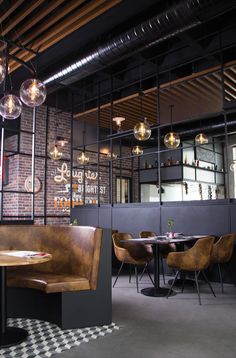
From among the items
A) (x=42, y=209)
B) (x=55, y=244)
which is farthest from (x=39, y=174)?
(x=55, y=244)

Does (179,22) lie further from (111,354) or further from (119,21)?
(111,354)

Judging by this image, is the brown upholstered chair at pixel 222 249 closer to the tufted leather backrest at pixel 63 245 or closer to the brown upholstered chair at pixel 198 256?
the brown upholstered chair at pixel 198 256

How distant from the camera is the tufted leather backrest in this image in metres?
3.54

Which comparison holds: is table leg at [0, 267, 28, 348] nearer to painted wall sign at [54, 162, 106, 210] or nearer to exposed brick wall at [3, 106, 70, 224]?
exposed brick wall at [3, 106, 70, 224]

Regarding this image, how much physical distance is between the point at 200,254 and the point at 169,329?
4.56ft

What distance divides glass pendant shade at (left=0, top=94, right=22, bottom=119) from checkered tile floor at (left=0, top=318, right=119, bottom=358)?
2.44m

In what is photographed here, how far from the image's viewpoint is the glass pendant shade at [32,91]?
3.88 m

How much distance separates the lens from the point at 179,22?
4.32 meters


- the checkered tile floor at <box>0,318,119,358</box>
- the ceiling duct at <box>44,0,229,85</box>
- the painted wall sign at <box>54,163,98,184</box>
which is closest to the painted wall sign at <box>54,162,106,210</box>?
the painted wall sign at <box>54,163,98,184</box>

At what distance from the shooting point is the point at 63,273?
3.86 m

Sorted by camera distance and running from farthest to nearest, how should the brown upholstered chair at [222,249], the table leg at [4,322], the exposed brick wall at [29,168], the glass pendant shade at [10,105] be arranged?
the exposed brick wall at [29,168] < the brown upholstered chair at [222,249] < the glass pendant shade at [10,105] < the table leg at [4,322]

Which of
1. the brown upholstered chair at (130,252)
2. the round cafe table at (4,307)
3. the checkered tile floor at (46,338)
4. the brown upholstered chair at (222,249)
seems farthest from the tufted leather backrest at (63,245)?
the brown upholstered chair at (222,249)

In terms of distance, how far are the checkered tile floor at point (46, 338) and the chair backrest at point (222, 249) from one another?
217 cm

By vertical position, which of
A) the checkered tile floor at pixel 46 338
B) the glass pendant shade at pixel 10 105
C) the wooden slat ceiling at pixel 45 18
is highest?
the wooden slat ceiling at pixel 45 18
